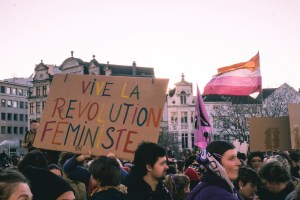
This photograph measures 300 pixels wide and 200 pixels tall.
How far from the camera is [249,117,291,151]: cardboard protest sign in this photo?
26.0 feet

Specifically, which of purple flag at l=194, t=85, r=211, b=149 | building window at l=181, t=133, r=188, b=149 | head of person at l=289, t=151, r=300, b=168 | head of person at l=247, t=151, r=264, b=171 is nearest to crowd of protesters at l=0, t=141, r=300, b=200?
head of person at l=247, t=151, r=264, b=171

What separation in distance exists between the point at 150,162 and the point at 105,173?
509 mm

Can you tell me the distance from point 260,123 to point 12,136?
236ft

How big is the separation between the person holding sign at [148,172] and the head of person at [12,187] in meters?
1.82

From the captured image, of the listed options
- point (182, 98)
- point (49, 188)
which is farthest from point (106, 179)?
point (182, 98)

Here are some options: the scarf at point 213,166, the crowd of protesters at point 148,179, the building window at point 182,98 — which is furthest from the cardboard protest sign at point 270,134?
the building window at point 182,98

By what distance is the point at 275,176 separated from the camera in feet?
14.8

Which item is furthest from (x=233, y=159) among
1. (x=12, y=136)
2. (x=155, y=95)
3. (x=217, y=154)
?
(x=12, y=136)

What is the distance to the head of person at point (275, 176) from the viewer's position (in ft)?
14.8

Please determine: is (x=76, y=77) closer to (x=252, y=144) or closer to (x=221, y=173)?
(x=221, y=173)

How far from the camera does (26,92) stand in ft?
253

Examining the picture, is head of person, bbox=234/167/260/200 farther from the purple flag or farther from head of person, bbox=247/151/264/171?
the purple flag

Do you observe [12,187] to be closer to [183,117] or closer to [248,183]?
[248,183]

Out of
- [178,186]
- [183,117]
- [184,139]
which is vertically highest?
[183,117]
